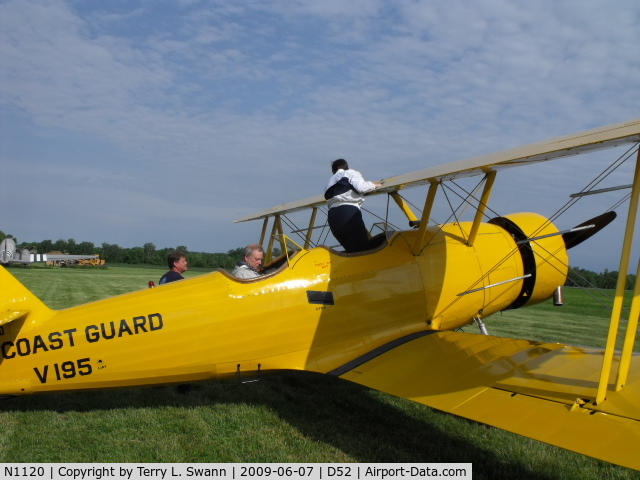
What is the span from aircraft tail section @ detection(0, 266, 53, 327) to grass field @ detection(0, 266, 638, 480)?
966mm

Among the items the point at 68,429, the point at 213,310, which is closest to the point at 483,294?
the point at 213,310

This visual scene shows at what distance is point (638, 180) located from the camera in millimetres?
3053

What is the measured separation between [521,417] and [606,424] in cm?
46

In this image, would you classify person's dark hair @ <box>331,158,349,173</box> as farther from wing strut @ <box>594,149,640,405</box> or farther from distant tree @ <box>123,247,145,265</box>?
distant tree @ <box>123,247,145,265</box>

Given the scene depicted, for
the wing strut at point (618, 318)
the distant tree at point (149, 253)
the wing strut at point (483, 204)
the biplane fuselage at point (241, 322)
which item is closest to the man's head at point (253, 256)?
the biplane fuselage at point (241, 322)

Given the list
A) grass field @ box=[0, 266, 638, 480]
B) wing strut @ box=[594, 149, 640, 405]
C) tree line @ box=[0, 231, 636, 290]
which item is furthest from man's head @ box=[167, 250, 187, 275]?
tree line @ box=[0, 231, 636, 290]

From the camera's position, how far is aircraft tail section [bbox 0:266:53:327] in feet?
12.8

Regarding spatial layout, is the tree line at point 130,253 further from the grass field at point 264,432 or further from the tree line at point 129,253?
the grass field at point 264,432

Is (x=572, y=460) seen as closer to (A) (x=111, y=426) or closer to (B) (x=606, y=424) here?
(B) (x=606, y=424)

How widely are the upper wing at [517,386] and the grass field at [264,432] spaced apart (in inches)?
21.3

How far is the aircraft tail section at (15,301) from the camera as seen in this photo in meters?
3.91

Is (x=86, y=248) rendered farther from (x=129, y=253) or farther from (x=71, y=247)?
(x=129, y=253)

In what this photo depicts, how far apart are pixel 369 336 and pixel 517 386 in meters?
1.46

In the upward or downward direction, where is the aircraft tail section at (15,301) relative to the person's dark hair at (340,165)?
downward
